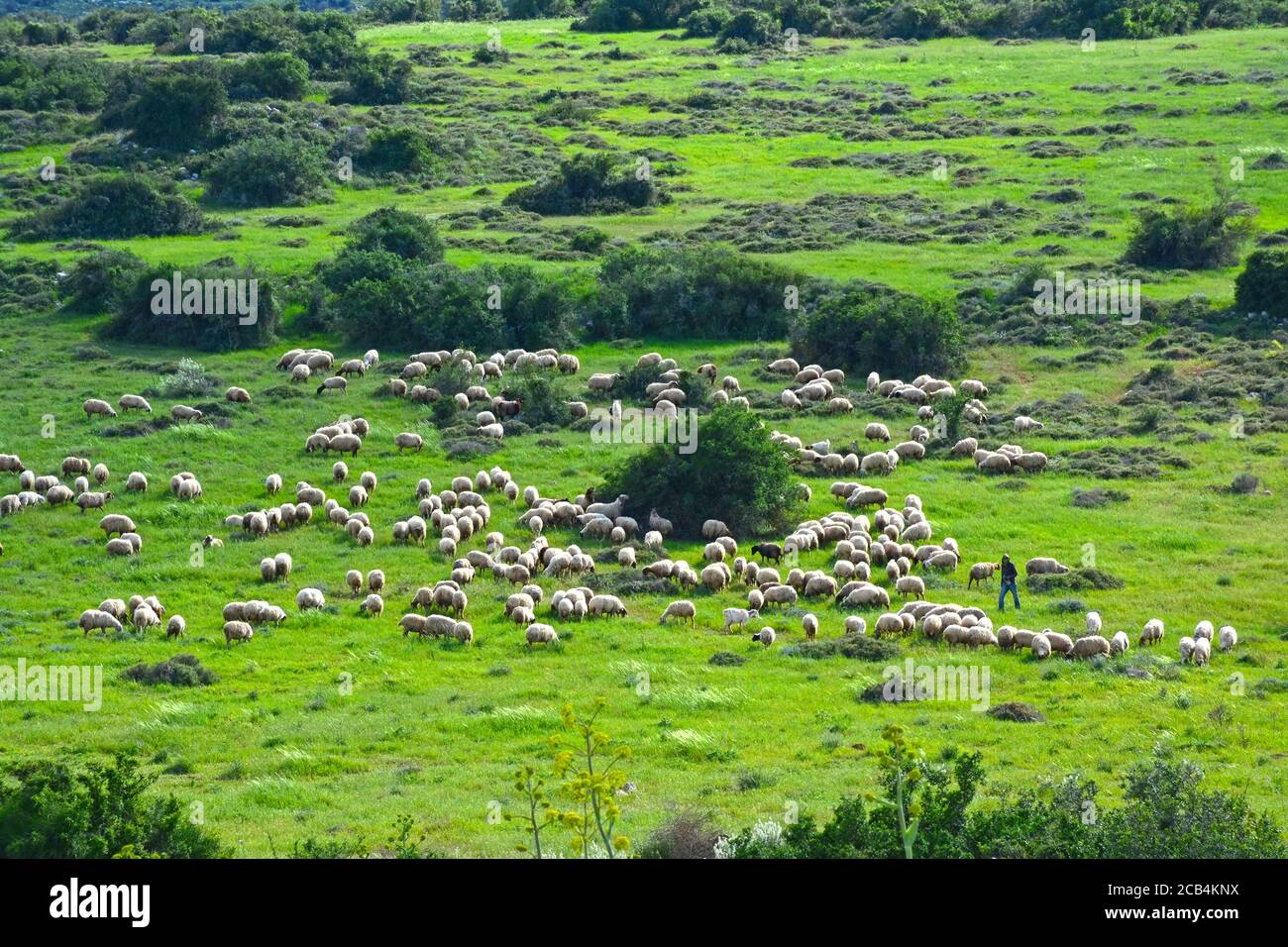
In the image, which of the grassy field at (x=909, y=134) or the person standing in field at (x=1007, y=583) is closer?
the person standing in field at (x=1007, y=583)

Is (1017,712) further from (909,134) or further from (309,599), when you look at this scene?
(909,134)

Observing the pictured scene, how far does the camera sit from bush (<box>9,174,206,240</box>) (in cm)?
5831

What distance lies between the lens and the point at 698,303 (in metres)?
48.9

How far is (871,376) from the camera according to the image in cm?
4309

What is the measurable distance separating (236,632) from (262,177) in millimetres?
41804

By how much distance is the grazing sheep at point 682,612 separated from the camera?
27.1m

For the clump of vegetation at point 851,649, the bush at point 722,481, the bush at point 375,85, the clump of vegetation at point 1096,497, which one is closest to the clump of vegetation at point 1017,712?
the clump of vegetation at point 851,649

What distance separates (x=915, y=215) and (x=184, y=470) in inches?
1344

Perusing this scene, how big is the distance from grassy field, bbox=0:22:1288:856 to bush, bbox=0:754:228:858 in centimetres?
149

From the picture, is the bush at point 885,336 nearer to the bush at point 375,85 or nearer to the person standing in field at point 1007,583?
the person standing in field at point 1007,583

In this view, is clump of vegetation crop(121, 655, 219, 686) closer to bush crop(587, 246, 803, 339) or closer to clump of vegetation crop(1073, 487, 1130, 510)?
clump of vegetation crop(1073, 487, 1130, 510)

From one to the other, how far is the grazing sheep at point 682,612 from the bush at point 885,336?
18628 millimetres

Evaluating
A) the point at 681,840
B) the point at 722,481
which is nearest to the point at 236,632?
the point at 722,481
